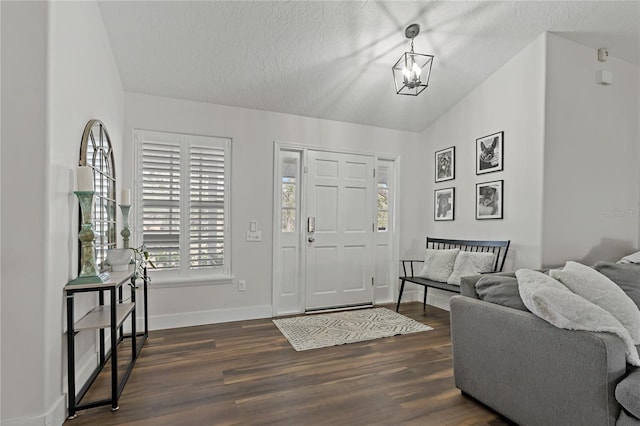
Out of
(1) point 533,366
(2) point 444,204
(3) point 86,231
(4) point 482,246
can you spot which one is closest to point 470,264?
(4) point 482,246

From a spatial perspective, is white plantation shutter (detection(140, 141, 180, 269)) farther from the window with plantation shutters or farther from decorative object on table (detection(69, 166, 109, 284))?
decorative object on table (detection(69, 166, 109, 284))

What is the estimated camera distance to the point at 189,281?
357cm

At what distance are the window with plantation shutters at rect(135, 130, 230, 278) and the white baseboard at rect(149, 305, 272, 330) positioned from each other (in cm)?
43

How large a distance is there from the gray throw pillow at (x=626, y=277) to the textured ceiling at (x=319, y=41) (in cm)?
225

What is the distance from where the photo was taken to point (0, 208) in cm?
171

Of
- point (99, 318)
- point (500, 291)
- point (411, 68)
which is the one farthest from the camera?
point (411, 68)

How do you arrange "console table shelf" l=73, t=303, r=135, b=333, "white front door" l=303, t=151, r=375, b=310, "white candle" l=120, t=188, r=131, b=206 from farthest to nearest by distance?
"white front door" l=303, t=151, r=375, b=310, "white candle" l=120, t=188, r=131, b=206, "console table shelf" l=73, t=303, r=135, b=333

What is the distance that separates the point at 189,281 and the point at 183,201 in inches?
34.2

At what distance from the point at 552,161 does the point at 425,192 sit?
173 cm

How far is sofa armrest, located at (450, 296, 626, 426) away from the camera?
1.47m

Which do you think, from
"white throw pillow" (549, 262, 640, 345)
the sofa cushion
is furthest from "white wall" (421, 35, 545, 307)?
the sofa cushion

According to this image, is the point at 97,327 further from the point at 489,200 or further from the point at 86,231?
the point at 489,200

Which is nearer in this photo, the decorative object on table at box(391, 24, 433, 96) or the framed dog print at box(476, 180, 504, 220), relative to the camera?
the decorative object on table at box(391, 24, 433, 96)

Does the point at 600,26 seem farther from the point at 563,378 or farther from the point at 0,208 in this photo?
the point at 0,208
